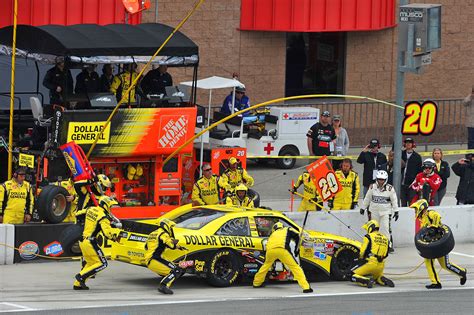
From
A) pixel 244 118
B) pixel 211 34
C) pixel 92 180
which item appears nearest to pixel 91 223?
pixel 92 180

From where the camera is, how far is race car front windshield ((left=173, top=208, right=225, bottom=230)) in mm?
20859

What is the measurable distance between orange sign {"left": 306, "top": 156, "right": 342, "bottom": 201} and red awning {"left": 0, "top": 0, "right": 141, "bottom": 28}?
24.5 ft

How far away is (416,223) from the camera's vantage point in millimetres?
Answer: 25031

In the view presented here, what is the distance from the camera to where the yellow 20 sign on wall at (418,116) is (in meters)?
24.4

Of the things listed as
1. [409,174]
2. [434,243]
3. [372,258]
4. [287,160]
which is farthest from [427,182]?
[287,160]

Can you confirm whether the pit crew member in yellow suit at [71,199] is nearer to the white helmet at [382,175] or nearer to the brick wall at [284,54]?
the white helmet at [382,175]

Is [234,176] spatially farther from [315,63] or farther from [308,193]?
[315,63]

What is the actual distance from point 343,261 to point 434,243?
58.1 inches

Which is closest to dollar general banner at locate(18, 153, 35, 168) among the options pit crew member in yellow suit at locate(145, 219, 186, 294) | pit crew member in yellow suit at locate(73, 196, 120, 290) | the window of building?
pit crew member in yellow suit at locate(73, 196, 120, 290)

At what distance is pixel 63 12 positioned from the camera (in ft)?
97.3

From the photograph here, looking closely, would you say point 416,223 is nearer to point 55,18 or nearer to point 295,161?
point 295,161

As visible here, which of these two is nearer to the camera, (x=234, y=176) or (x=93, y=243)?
(x=93, y=243)

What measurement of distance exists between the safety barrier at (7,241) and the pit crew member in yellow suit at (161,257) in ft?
9.10

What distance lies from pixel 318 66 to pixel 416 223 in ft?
32.5
